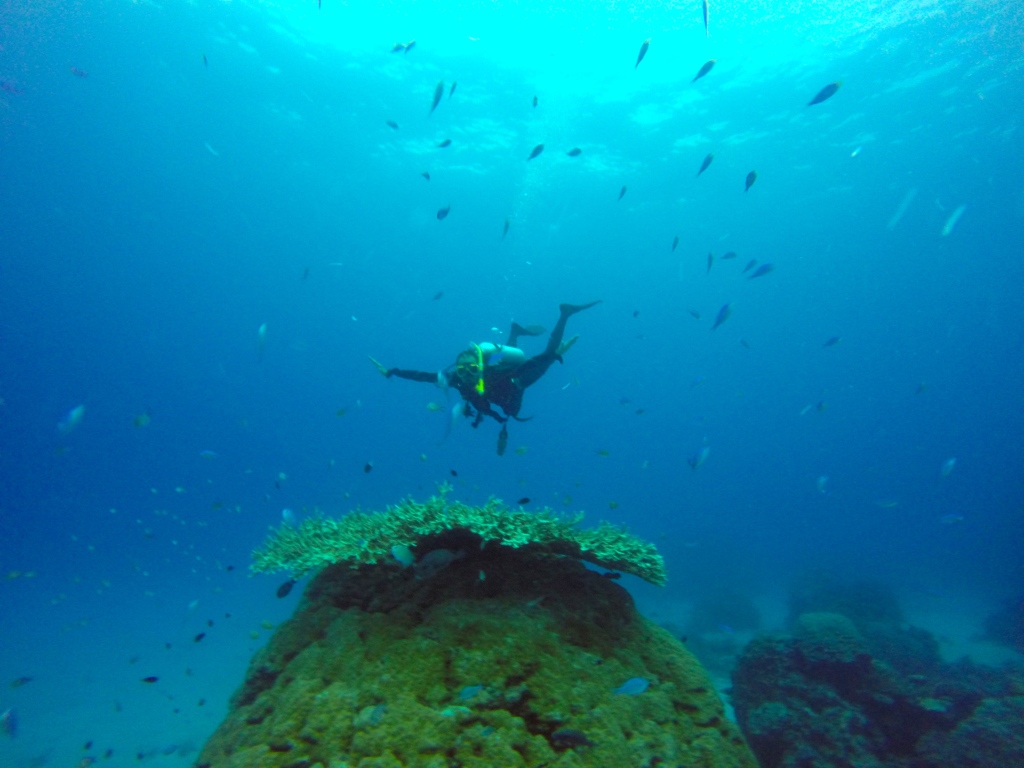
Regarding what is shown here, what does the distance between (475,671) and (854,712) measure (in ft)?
25.3

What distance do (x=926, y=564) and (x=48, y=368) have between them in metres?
97.4

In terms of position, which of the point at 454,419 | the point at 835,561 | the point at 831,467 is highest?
the point at 831,467

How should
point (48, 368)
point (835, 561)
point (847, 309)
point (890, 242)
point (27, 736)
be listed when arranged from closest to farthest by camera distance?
point (27, 736), point (835, 561), point (890, 242), point (48, 368), point (847, 309)

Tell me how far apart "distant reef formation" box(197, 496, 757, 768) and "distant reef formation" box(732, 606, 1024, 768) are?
184 inches

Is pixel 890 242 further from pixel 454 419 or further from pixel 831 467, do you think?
pixel 454 419

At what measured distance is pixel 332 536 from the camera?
5504 mm

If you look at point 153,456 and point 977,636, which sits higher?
point 153,456

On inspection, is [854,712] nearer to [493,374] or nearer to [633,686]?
[633,686]

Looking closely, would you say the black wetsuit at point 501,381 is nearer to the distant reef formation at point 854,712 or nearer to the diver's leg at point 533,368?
the diver's leg at point 533,368

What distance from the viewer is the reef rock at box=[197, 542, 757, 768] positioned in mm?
3537

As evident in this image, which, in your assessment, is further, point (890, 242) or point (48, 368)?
point (48, 368)

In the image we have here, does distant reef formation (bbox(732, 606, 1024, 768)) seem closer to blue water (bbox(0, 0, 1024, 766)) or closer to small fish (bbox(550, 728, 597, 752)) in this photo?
blue water (bbox(0, 0, 1024, 766))

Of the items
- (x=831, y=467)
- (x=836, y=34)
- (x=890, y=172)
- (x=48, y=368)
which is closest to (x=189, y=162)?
(x=48, y=368)

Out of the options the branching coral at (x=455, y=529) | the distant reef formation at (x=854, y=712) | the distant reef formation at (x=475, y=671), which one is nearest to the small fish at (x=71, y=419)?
the branching coral at (x=455, y=529)
